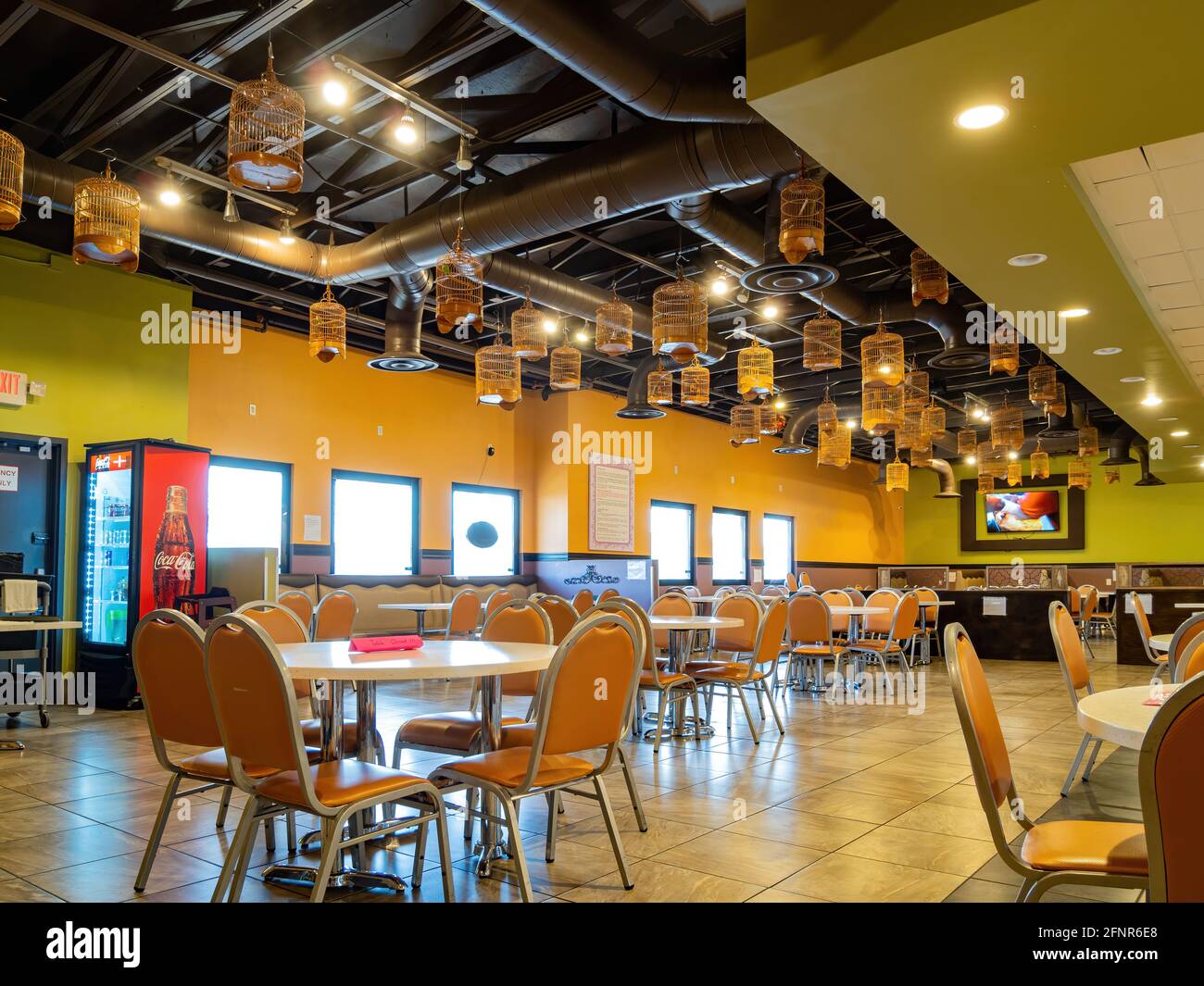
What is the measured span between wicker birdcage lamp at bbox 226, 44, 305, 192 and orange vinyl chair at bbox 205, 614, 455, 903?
222cm

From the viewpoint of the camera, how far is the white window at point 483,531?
12047mm

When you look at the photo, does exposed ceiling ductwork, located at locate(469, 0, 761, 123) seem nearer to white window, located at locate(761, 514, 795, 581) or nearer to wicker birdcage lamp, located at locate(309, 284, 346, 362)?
wicker birdcage lamp, located at locate(309, 284, 346, 362)

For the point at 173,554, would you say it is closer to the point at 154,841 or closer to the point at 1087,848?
the point at 154,841

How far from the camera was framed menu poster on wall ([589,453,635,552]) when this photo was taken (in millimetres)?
13094

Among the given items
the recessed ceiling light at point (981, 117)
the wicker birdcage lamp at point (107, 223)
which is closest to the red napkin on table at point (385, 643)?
the wicker birdcage lamp at point (107, 223)

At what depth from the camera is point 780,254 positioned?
598 centimetres

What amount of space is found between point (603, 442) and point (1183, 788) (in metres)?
12.1

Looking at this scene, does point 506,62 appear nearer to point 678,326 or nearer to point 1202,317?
point 678,326

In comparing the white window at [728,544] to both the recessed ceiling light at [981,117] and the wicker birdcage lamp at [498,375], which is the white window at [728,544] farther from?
the recessed ceiling light at [981,117]

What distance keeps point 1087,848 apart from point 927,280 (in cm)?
502

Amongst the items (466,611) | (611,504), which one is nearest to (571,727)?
(466,611)

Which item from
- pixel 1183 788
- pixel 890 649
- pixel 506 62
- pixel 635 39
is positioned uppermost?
pixel 506 62

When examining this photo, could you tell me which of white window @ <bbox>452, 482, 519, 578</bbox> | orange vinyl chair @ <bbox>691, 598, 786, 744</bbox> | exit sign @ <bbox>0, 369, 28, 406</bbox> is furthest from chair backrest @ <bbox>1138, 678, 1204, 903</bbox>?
white window @ <bbox>452, 482, 519, 578</bbox>
